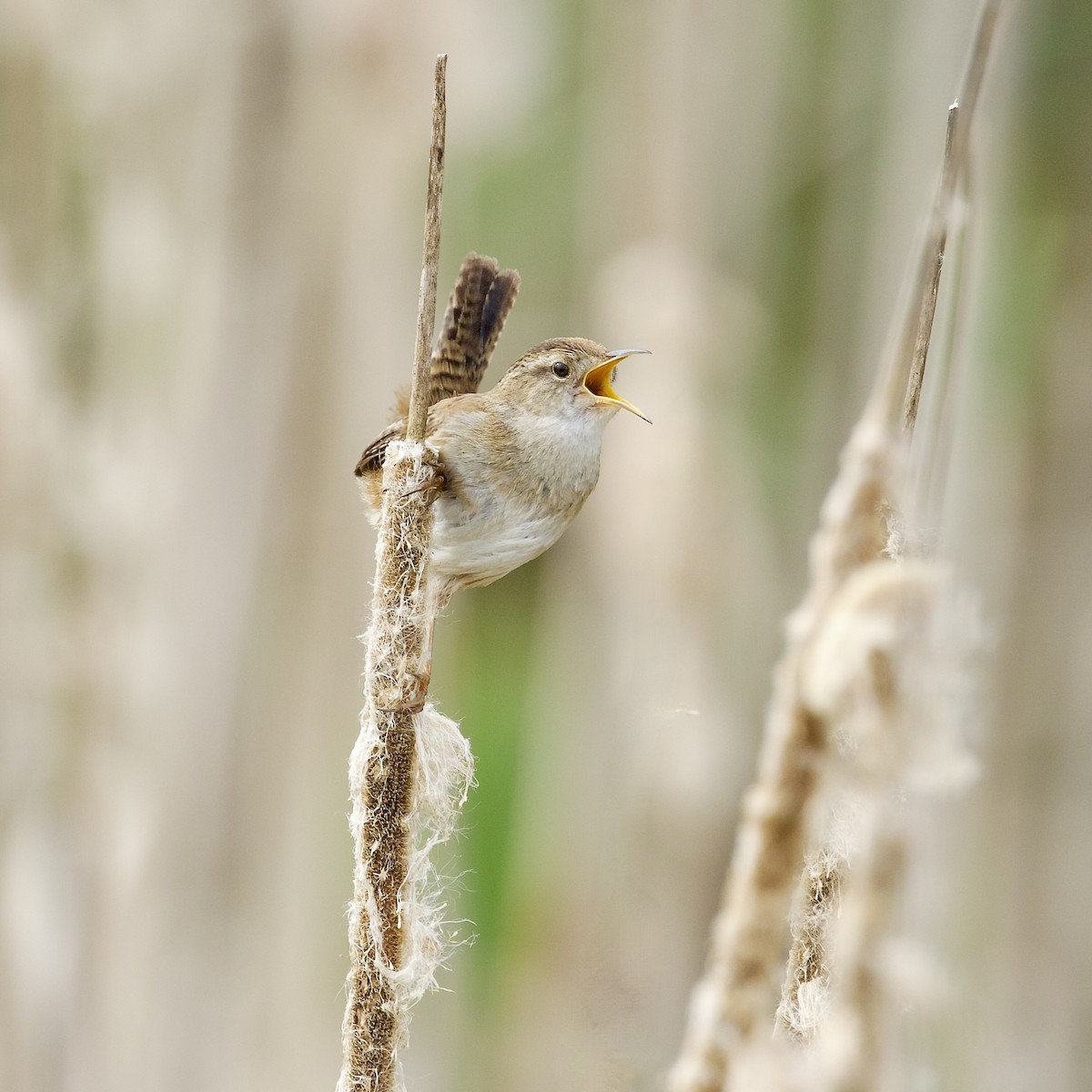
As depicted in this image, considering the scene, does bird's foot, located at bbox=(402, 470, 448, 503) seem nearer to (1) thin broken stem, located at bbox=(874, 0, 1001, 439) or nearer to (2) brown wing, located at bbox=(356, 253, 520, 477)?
(2) brown wing, located at bbox=(356, 253, 520, 477)

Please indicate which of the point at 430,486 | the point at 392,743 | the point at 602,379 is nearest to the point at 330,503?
the point at 602,379

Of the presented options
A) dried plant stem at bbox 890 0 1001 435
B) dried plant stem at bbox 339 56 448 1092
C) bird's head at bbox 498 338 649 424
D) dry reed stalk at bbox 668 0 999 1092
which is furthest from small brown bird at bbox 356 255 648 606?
dry reed stalk at bbox 668 0 999 1092

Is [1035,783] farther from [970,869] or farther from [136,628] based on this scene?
[136,628]

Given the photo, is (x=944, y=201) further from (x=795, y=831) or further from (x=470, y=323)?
(x=470, y=323)

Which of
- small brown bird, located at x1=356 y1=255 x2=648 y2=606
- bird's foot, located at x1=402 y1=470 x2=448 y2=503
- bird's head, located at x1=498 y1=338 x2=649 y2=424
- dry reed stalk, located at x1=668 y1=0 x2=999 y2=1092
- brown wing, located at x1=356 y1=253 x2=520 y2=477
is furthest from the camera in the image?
brown wing, located at x1=356 y1=253 x2=520 y2=477

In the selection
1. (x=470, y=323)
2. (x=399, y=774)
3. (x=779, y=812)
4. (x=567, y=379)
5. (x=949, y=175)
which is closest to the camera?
(x=779, y=812)

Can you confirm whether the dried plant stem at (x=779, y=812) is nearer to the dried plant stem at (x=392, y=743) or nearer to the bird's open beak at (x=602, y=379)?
the dried plant stem at (x=392, y=743)
